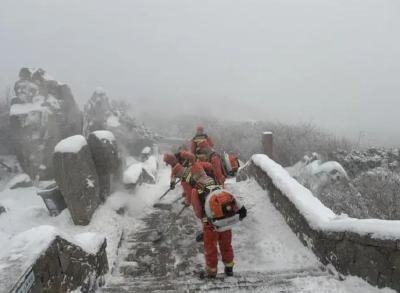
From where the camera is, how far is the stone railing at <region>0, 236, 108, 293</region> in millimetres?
3863

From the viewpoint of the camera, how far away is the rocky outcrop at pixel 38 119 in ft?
78.7

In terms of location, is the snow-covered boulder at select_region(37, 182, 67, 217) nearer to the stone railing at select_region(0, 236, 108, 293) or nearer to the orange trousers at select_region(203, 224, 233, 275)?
the stone railing at select_region(0, 236, 108, 293)

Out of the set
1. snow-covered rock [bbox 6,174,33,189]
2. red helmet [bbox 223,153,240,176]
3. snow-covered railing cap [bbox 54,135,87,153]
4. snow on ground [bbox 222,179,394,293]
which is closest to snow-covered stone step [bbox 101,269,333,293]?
snow on ground [bbox 222,179,394,293]

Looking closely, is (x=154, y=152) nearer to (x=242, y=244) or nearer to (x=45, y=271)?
(x=242, y=244)

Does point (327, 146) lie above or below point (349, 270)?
below

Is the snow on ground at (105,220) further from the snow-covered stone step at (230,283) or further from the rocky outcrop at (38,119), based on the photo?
the rocky outcrop at (38,119)

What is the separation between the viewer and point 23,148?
955 inches

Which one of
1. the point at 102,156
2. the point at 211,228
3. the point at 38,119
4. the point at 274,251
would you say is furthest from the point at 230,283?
the point at 38,119

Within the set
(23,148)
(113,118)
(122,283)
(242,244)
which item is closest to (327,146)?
(113,118)

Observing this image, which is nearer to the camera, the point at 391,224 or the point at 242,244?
the point at 391,224

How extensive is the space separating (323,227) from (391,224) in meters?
1.28

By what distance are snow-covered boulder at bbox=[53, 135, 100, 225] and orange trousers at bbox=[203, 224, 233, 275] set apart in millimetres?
3826

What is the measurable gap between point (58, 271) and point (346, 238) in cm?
353

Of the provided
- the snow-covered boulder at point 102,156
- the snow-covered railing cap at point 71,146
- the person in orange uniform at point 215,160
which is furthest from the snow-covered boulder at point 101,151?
the person in orange uniform at point 215,160
